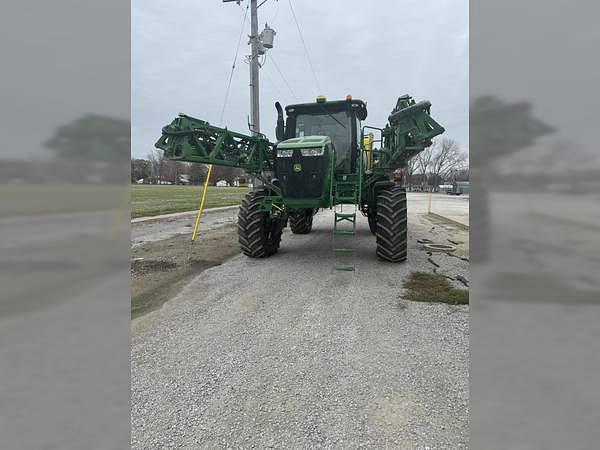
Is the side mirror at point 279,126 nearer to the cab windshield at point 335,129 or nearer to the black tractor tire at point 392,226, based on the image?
the cab windshield at point 335,129

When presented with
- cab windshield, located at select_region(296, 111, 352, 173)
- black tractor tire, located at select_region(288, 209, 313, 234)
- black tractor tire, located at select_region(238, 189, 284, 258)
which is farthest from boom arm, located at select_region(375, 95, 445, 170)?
black tractor tire, located at select_region(288, 209, 313, 234)

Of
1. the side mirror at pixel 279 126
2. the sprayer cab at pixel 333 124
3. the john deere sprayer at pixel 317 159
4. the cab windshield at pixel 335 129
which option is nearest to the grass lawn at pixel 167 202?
the john deere sprayer at pixel 317 159

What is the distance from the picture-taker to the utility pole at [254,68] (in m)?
12.4

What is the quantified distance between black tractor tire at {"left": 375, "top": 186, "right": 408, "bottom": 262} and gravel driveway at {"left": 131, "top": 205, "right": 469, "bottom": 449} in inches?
49.1

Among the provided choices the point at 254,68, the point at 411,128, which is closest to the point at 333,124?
the point at 411,128

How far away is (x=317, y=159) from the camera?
18.9ft

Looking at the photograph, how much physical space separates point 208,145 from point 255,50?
28.2 ft

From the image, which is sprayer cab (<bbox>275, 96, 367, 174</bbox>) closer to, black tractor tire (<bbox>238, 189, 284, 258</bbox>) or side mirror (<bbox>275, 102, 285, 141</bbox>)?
side mirror (<bbox>275, 102, 285, 141</bbox>)

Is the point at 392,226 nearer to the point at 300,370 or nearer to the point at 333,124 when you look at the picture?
the point at 333,124
